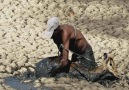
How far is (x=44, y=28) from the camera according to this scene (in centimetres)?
873

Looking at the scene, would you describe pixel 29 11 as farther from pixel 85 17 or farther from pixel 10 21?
pixel 85 17

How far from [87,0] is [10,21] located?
2.48 meters

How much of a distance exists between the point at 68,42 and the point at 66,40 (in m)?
0.05

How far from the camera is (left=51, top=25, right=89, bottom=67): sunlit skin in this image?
570cm

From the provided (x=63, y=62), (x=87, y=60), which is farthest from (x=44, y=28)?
(x=63, y=62)

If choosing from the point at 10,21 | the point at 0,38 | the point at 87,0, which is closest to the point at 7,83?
the point at 0,38

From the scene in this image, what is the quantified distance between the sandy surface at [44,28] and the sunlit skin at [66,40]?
0.47 m

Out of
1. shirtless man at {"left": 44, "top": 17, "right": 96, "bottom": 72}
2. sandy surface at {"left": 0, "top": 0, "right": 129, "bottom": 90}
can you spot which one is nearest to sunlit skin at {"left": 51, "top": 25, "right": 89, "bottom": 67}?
shirtless man at {"left": 44, "top": 17, "right": 96, "bottom": 72}

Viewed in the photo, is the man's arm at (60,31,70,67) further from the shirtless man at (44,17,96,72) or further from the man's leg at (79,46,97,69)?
the man's leg at (79,46,97,69)

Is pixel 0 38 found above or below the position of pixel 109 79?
above

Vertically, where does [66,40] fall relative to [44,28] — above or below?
above

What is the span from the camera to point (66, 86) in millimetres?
5785

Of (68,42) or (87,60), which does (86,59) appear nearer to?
(87,60)

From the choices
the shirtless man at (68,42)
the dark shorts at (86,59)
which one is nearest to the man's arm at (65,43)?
the shirtless man at (68,42)
